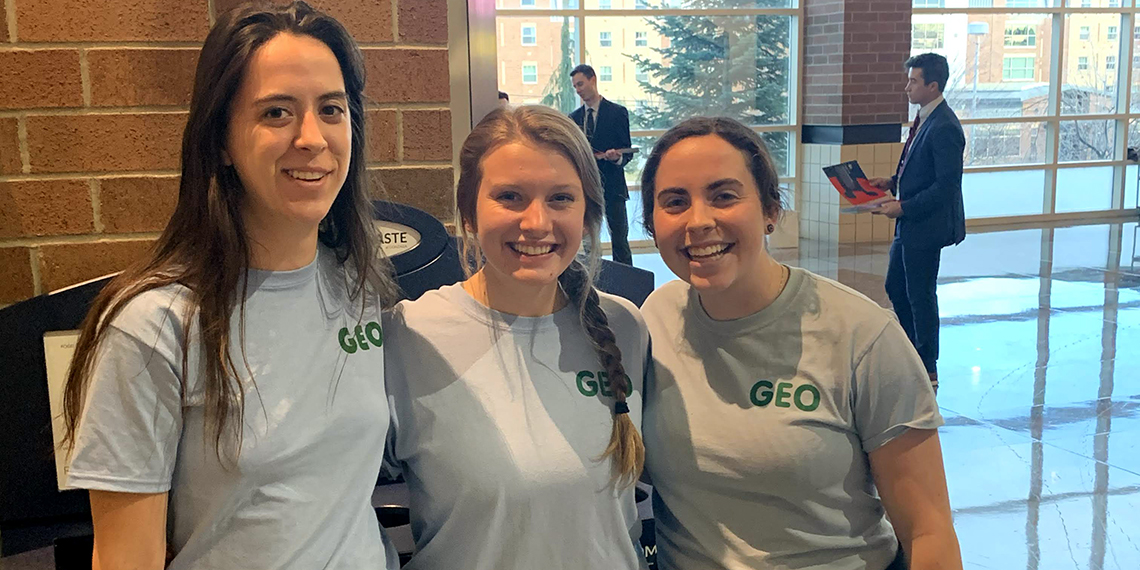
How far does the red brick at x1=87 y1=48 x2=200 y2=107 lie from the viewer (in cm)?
164

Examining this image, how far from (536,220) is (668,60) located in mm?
8432

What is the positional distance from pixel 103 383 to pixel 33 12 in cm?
86

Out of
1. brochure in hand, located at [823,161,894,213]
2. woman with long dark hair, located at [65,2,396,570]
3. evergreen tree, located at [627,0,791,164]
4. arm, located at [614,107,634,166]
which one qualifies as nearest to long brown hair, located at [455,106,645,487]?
woman with long dark hair, located at [65,2,396,570]

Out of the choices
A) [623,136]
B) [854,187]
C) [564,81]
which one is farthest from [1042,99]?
[854,187]

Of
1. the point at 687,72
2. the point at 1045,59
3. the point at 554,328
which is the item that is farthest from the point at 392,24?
the point at 1045,59

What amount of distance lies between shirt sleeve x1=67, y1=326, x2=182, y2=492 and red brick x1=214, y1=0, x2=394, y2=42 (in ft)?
2.81

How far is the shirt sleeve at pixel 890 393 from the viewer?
147 cm

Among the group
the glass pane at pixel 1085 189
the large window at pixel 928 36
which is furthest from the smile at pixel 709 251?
the glass pane at pixel 1085 189

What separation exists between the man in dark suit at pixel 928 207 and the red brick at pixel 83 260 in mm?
3706

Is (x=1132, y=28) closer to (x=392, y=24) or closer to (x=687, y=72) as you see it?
(x=687, y=72)

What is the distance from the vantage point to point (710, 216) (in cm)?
150

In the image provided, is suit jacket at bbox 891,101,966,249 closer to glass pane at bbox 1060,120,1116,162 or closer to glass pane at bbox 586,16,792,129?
glass pane at bbox 586,16,792,129

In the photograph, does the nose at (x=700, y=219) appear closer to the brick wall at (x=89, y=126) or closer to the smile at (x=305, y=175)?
the smile at (x=305, y=175)

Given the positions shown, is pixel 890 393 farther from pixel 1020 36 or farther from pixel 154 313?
pixel 1020 36
